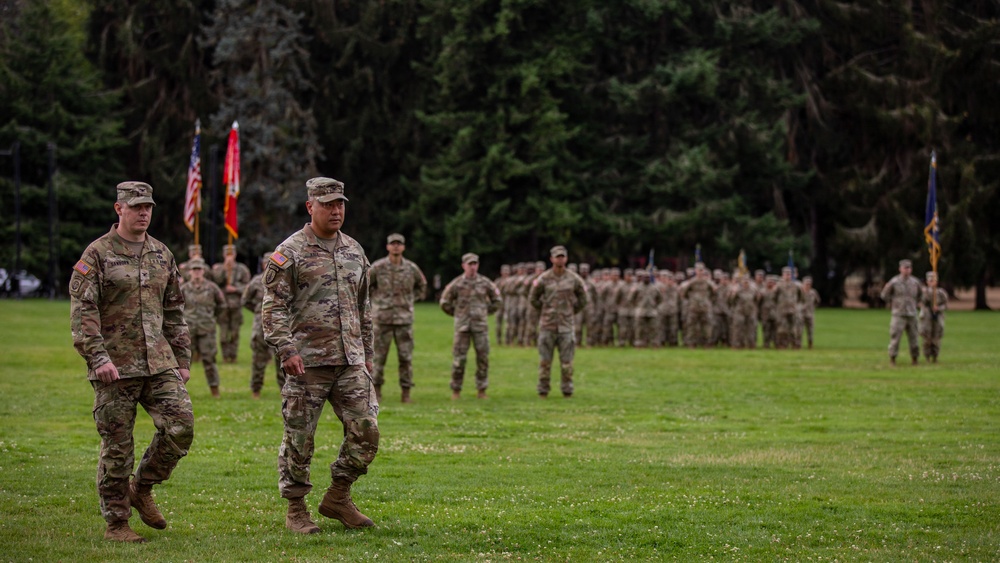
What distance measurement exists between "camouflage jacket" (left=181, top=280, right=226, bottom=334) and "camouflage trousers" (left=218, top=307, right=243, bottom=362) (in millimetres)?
5606

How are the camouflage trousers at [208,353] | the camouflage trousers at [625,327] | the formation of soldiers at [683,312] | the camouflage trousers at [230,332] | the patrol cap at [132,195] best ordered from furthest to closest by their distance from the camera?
1. the camouflage trousers at [625,327]
2. the formation of soldiers at [683,312]
3. the camouflage trousers at [230,332]
4. the camouflage trousers at [208,353]
5. the patrol cap at [132,195]

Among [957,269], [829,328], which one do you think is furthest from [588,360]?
[957,269]

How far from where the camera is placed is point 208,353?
2034 cm

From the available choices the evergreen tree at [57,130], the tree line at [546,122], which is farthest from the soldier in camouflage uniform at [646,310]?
the evergreen tree at [57,130]

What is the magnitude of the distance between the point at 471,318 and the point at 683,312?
16.6m

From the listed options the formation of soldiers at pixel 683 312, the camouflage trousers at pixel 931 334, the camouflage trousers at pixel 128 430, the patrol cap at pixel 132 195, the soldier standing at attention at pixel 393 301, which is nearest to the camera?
the camouflage trousers at pixel 128 430

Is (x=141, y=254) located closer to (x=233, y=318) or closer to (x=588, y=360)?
(x=233, y=318)

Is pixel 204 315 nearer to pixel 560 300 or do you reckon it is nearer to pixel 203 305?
pixel 203 305

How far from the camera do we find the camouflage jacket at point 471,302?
20391 millimetres

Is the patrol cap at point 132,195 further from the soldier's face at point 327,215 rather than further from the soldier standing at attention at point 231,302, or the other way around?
the soldier standing at attention at point 231,302

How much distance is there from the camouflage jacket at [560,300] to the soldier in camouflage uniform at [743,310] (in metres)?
15.8

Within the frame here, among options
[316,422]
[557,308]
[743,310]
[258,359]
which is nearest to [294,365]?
[316,422]

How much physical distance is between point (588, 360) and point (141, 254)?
21134 mm

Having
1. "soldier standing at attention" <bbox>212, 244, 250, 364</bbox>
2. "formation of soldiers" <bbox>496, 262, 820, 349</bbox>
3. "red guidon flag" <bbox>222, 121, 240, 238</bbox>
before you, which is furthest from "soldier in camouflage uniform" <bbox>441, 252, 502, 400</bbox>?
"formation of soldiers" <bbox>496, 262, 820, 349</bbox>
